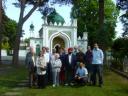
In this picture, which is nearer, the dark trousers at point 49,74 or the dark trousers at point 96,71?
the dark trousers at point 96,71

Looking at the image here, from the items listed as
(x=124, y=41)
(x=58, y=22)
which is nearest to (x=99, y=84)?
(x=124, y=41)

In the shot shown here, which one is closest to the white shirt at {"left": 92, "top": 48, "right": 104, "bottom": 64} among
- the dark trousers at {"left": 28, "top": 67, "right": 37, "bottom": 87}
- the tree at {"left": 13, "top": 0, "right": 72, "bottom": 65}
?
the dark trousers at {"left": 28, "top": 67, "right": 37, "bottom": 87}

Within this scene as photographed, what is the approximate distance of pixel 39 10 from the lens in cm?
4488

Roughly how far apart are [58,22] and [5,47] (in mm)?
38146

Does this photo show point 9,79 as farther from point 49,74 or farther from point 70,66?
point 70,66

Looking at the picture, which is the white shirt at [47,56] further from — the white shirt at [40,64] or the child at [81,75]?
the child at [81,75]

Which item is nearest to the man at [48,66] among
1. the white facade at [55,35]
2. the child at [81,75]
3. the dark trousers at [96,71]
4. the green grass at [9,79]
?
the child at [81,75]

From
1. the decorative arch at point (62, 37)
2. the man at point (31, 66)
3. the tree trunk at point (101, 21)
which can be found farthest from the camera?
the decorative arch at point (62, 37)

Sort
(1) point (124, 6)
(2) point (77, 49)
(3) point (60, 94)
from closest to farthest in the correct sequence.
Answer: (3) point (60, 94) → (2) point (77, 49) → (1) point (124, 6)

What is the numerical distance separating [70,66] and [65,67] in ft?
0.86

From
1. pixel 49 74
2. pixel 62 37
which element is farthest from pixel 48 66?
pixel 62 37

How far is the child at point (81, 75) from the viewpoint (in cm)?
1712

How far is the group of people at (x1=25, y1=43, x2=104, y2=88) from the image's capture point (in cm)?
1703

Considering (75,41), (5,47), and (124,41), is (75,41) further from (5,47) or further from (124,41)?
(5,47)
